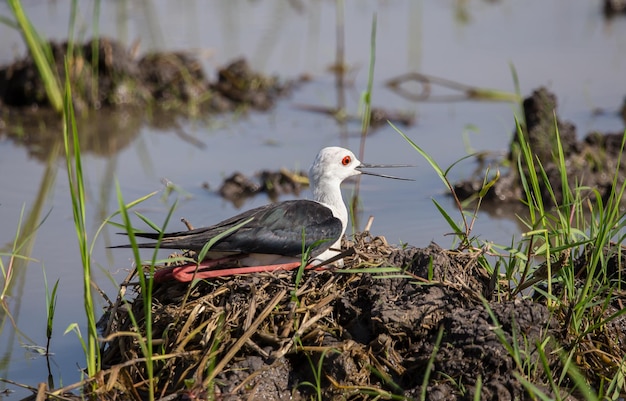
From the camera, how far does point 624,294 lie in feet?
15.3

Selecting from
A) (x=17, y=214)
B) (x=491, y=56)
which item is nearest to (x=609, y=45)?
(x=491, y=56)

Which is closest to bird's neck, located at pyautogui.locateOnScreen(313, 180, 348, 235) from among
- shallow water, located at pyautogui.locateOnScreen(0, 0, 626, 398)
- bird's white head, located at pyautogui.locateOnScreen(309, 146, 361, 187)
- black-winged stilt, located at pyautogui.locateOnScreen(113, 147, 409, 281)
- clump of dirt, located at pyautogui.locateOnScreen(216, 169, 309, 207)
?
bird's white head, located at pyautogui.locateOnScreen(309, 146, 361, 187)

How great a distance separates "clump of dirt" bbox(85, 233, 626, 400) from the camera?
425 cm

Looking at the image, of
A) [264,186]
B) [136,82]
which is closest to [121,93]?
[136,82]

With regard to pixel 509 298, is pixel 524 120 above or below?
above

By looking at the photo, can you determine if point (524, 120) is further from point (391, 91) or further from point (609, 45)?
point (609, 45)

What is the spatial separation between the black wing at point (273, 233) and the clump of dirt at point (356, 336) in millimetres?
197

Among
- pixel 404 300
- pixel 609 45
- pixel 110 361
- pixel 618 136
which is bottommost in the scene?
pixel 110 361

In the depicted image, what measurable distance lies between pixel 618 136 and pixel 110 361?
481cm

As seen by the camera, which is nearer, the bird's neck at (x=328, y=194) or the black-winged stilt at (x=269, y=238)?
the black-winged stilt at (x=269, y=238)

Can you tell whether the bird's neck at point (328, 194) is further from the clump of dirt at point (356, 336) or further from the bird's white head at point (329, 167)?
the clump of dirt at point (356, 336)

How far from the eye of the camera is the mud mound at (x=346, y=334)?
167 inches

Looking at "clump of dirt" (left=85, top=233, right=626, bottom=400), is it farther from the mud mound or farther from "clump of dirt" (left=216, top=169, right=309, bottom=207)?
"clump of dirt" (left=216, top=169, right=309, bottom=207)

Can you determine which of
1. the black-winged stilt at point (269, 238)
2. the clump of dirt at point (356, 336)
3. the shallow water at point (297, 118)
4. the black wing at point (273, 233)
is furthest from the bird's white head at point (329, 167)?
the shallow water at point (297, 118)
